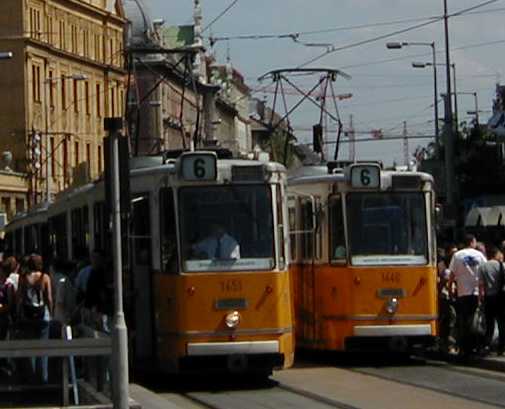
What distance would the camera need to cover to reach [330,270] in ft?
83.3

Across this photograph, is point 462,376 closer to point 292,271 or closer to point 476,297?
point 476,297

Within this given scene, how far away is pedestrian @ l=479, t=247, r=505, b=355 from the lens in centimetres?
2497

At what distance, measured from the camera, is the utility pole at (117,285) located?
56.2 feet

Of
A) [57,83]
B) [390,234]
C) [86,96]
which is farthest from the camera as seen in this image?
[86,96]

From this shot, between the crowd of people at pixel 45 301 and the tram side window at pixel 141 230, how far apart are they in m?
0.52

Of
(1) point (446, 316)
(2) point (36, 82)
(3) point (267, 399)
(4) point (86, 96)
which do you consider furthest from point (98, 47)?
(3) point (267, 399)

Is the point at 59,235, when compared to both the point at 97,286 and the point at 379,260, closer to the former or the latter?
the point at 379,260

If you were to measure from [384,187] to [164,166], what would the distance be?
4233mm

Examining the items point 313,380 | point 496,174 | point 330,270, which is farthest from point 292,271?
point 496,174

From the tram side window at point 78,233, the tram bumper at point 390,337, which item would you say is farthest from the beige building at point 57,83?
the tram bumper at point 390,337

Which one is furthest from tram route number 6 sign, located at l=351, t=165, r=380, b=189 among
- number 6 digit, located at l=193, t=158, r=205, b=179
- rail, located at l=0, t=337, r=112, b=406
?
rail, located at l=0, t=337, r=112, b=406

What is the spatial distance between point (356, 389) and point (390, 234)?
3.85 metres

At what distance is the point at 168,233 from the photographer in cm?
2178

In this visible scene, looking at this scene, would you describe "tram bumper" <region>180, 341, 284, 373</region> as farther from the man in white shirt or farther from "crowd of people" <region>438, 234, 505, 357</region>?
"crowd of people" <region>438, 234, 505, 357</region>
